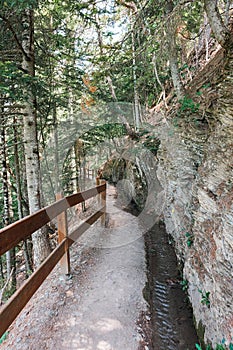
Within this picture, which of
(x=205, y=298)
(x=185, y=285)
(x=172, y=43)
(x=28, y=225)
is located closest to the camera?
(x=28, y=225)

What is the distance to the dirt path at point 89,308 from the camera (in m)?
2.50

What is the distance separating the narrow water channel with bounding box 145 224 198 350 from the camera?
2914 millimetres

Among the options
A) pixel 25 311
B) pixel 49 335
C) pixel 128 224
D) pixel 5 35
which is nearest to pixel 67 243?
pixel 25 311

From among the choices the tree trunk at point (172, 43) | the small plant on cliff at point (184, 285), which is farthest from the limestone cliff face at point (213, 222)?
the tree trunk at point (172, 43)

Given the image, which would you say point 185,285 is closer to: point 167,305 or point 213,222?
point 167,305

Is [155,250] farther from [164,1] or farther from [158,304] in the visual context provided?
[164,1]

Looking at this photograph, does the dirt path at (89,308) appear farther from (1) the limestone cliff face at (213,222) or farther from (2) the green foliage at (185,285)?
(1) the limestone cliff face at (213,222)

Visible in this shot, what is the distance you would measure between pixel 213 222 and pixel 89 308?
210 centimetres

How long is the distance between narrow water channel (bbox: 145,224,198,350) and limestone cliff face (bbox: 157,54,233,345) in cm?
26

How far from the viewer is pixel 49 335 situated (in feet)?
8.27

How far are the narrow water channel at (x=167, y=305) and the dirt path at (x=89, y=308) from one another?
0.25 metres

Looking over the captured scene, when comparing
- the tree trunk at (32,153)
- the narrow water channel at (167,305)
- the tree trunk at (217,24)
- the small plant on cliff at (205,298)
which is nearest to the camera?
the small plant on cliff at (205,298)

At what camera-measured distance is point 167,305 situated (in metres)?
3.59

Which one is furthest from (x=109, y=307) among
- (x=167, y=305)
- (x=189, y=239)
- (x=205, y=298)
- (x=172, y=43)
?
(x=172, y=43)
